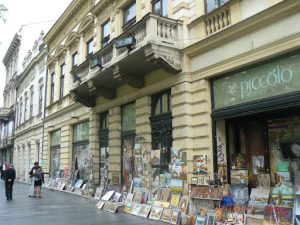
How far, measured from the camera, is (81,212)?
11820mm

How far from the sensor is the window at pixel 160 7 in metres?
12.6

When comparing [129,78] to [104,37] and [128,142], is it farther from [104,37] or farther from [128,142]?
[104,37]

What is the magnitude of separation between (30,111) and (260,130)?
24900mm

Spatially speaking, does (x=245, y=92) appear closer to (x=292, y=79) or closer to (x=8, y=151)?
(x=292, y=79)

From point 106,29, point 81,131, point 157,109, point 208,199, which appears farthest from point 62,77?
point 208,199

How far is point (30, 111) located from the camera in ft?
102

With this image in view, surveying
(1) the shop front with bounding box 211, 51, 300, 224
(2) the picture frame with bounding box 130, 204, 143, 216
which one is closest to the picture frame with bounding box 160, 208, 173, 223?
(2) the picture frame with bounding box 130, 204, 143, 216

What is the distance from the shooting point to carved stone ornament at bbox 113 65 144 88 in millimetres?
12805

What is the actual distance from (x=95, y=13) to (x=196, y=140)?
9779 mm

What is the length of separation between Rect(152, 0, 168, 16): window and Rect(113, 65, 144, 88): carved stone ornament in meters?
2.40

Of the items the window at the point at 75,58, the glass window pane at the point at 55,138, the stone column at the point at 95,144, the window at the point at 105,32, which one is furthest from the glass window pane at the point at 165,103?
the glass window pane at the point at 55,138

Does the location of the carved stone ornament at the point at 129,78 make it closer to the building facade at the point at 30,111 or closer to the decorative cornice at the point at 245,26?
the decorative cornice at the point at 245,26

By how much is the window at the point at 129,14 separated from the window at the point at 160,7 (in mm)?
1386

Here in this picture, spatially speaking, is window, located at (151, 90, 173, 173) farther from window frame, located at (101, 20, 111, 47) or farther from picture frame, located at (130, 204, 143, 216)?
window frame, located at (101, 20, 111, 47)
